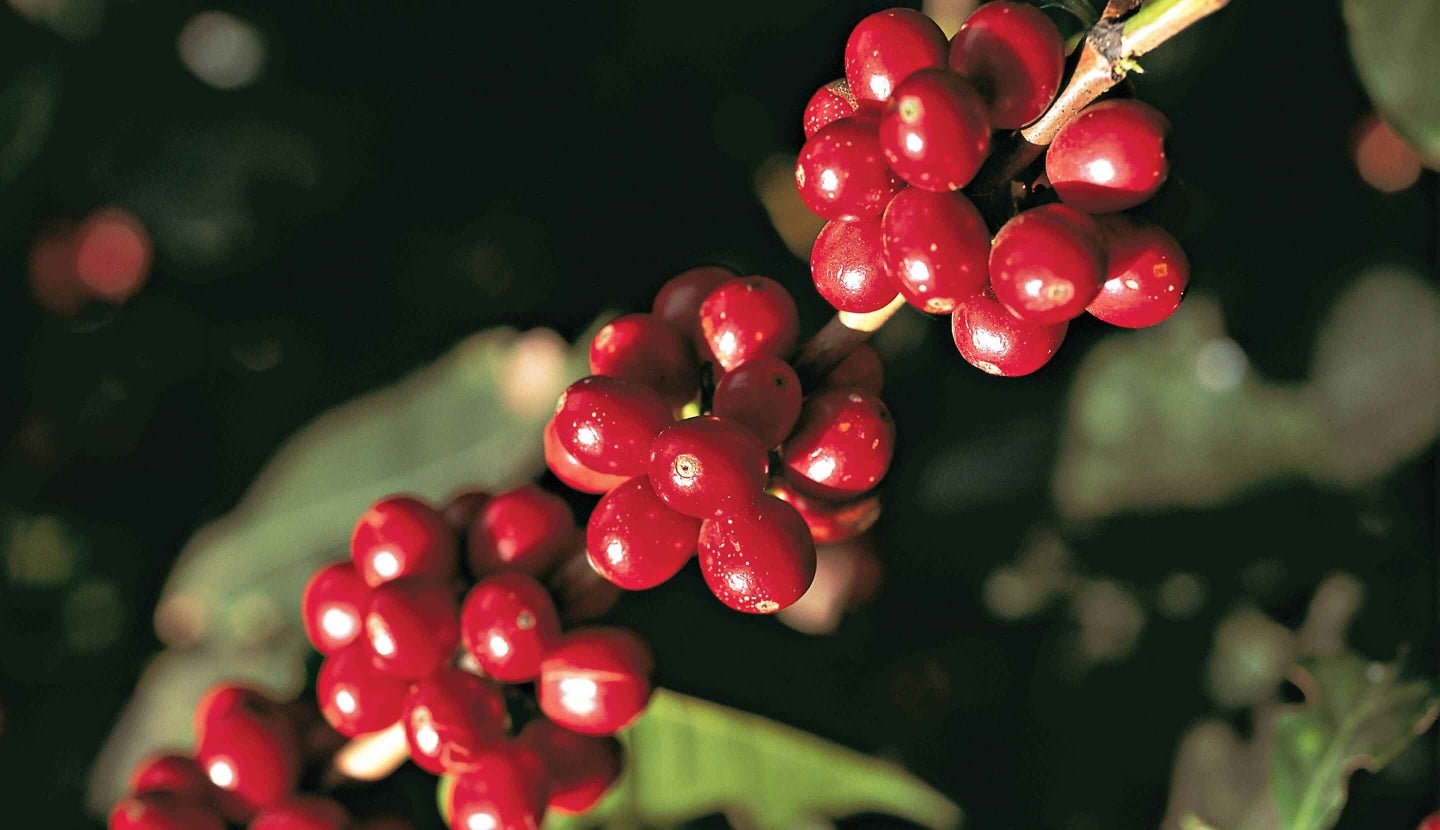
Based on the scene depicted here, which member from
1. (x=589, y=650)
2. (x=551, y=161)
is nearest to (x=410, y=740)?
(x=589, y=650)

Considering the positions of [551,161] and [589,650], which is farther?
[551,161]

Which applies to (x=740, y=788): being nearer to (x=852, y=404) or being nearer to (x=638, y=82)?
(x=852, y=404)

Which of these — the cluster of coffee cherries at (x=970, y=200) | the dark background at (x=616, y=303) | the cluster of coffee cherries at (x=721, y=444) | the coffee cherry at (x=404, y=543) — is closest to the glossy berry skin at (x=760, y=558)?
the cluster of coffee cherries at (x=721, y=444)

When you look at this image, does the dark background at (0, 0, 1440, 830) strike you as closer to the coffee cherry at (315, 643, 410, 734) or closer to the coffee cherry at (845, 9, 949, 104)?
the coffee cherry at (315, 643, 410, 734)

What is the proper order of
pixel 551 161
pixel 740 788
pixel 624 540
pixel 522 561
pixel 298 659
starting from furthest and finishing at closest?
1. pixel 551 161
2. pixel 298 659
3. pixel 740 788
4. pixel 522 561
5. pixel 624 540

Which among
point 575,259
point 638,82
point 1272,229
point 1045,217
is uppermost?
point 1045,217

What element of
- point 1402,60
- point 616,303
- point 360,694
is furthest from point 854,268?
point 616,303
